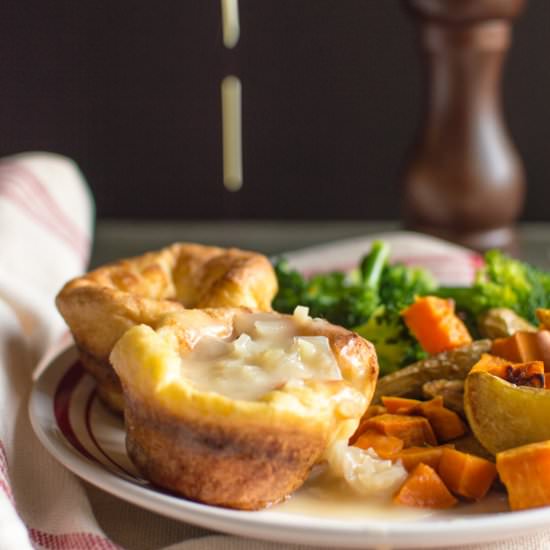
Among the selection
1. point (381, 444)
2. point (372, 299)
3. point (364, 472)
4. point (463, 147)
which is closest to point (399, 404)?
point (381, 444)

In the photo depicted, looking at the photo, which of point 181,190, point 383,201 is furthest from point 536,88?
point 181,190

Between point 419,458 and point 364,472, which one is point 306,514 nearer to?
point 364,472

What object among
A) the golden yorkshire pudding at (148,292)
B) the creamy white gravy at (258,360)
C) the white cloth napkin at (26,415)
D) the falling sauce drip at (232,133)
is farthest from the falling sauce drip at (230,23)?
the creamy white gravy at (258,360)

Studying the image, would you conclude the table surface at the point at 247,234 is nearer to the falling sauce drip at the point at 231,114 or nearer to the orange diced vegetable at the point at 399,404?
the falling sauce drip at the point at 231,114

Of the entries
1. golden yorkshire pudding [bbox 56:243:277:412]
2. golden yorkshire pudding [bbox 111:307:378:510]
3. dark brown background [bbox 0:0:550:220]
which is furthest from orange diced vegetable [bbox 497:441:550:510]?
dark brown background [bbox 0:0:550:220]

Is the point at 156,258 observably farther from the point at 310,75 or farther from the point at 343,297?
the point at 310,75
